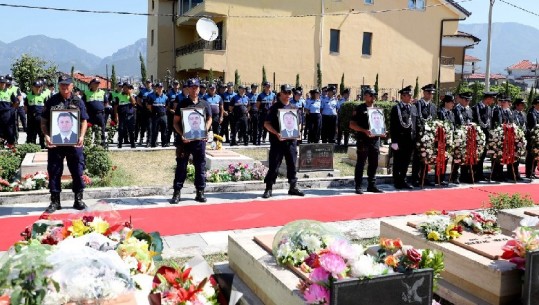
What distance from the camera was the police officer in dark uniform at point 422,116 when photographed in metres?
10.1

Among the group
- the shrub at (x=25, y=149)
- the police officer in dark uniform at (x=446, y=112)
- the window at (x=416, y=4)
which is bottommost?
the shrub at (x=25, y=149)

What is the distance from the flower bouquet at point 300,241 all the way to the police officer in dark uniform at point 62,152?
452cm

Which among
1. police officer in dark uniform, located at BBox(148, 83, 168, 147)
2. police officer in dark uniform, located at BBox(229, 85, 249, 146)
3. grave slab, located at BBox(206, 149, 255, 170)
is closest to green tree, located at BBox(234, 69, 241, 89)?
police officer in dark uniform, located at BBox(229, 85, 249, 146)

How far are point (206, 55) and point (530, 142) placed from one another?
18423 millimetres

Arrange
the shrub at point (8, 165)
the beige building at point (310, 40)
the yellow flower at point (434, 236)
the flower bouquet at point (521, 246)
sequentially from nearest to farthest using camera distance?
the flower bouquet at point (521, 246)
the yellow flower at point (434, 236)
the shrub at point (8, 165)
the beige building at point (310, 40)

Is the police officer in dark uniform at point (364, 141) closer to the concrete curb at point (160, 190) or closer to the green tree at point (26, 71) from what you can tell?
the concrete curb at point (160, 190)

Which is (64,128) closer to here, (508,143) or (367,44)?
(508,143)

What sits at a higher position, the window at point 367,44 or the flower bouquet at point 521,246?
the window at point 367,44

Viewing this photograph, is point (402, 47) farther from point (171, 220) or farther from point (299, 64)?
point (171, 220)

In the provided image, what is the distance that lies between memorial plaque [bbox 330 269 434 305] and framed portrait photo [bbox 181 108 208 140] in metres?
5.56

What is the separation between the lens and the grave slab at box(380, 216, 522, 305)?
4.05 m

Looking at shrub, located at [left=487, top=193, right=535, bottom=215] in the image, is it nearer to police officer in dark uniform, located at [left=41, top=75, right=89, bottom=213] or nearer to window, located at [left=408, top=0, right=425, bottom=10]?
police officer in dark uniform, located at [left=41, top=75, right=89, bottom=213]

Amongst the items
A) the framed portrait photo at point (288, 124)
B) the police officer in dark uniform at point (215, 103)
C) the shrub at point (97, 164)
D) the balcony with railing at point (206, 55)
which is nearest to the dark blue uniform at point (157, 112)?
the police officer in dark uniform at point (215, 103)

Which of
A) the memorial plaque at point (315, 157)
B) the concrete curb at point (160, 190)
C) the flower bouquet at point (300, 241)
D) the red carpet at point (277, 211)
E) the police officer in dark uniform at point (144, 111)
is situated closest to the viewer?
the flower bouquet at point (300, 241)
